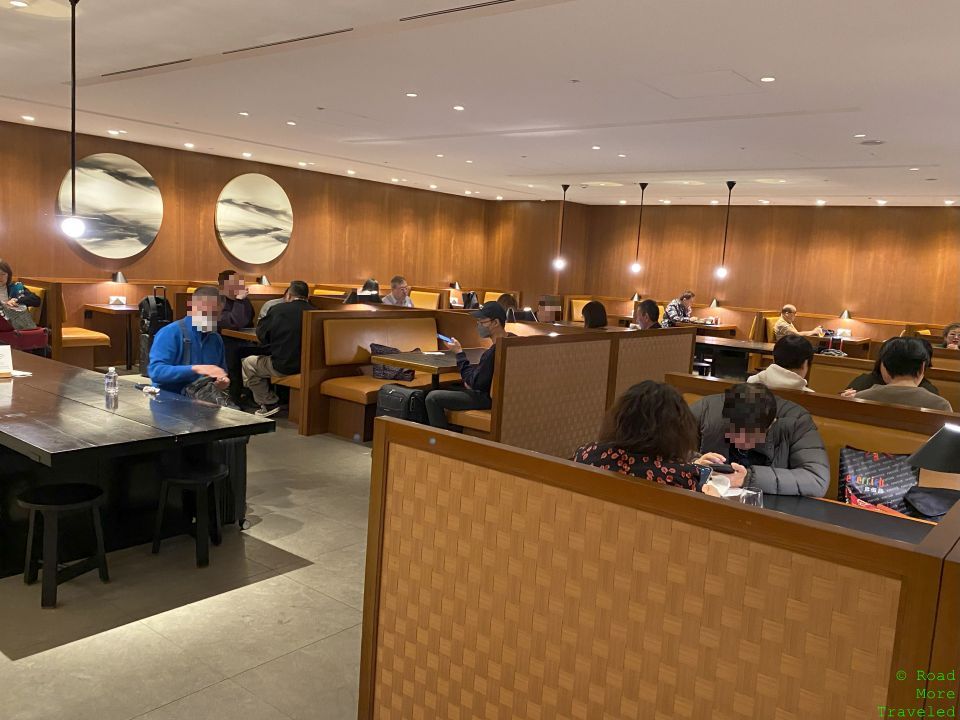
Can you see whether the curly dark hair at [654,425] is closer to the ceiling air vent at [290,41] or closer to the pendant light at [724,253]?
the ceiling air vent at [290,41]

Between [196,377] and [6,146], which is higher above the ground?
[6,146]

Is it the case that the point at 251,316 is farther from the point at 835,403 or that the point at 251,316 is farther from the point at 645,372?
the point at 835,403

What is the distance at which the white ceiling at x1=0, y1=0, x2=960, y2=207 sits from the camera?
161 inches

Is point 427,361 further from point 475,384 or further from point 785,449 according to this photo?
point 785,449

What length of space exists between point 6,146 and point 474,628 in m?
9.75

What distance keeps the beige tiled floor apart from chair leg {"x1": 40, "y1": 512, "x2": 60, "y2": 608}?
49mm

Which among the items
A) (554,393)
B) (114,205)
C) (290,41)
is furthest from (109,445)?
(114,205)

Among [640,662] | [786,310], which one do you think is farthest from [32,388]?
[786,310]

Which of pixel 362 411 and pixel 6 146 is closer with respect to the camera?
pixel 362 411

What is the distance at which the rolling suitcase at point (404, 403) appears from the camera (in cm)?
593

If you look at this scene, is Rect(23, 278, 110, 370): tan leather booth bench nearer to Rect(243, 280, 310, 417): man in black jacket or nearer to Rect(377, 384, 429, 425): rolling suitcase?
Rect(243, 280, 310, 417): man in black jacket

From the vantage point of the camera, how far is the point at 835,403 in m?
3.66

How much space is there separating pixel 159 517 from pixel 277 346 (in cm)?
321

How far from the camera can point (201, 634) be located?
3082mm
